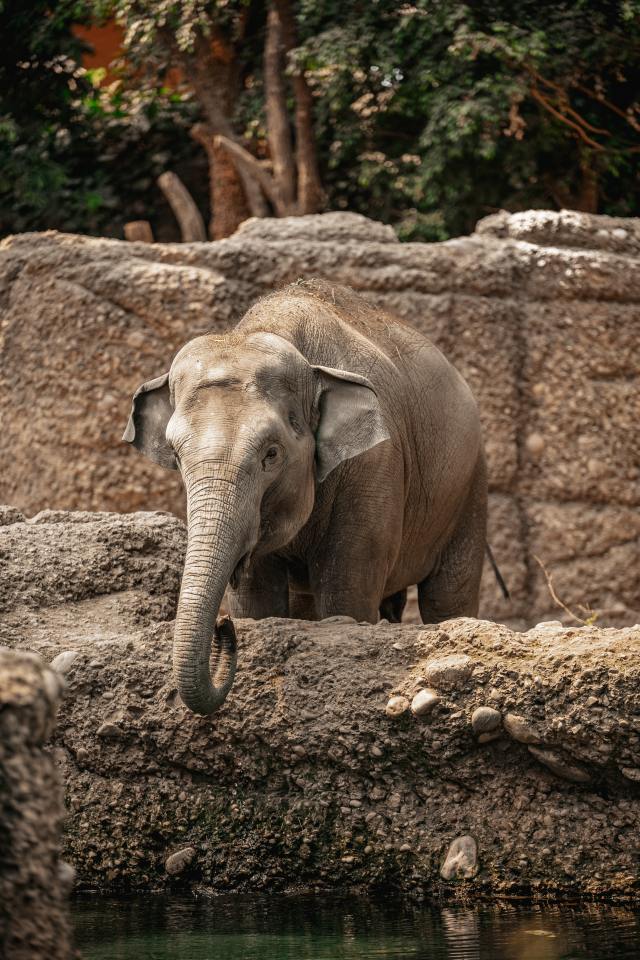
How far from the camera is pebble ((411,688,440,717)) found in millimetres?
4461

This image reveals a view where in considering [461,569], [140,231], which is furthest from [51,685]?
[140,231]

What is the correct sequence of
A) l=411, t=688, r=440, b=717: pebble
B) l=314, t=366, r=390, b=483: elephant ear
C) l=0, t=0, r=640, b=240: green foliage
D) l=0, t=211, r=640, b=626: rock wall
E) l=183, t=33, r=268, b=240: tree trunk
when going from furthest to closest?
l=183, t=33, r=268, b=240: tree trunk → l=0, t=0, r=640, b=240: green foliage → l=0, t=211, r=640, b=626: rock wall → l=314, t=366, r=390, b=483: elephant ear → l=411, t=688, r=440, b=717: pebble

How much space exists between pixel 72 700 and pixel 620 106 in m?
8.39

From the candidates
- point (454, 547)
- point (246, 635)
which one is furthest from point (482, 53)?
point (246, 635)

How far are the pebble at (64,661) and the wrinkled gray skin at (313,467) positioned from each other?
52 cm

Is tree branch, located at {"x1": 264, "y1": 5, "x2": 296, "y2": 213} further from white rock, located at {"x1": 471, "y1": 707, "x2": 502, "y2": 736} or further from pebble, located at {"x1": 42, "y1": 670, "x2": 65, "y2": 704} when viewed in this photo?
pebble, located at {"x1": 42, "y1": 670, "x2": 65, "y2": 704}

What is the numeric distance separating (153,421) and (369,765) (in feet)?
6.16

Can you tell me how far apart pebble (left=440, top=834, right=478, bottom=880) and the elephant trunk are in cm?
89

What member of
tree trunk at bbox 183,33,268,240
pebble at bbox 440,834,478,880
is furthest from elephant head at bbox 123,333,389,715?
tree trunk at bbox 183,33,268,240

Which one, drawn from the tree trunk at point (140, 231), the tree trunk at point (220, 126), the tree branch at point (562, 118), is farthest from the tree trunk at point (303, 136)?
the tree branch at point (562, 118)

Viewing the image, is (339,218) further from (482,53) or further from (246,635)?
(246,635)

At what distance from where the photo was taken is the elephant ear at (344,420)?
18.1 feet

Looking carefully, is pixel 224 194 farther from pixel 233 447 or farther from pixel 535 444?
pixel 233 447

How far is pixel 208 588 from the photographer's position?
4.48 meters
